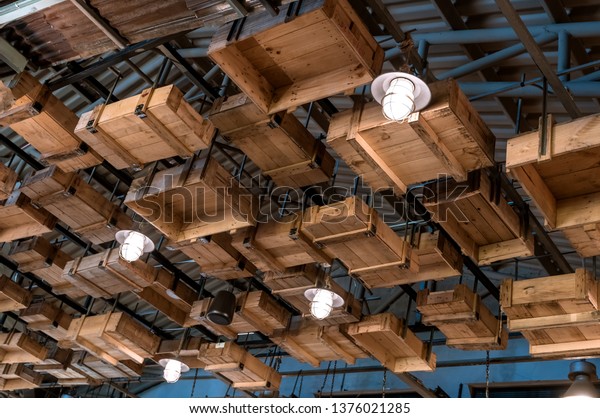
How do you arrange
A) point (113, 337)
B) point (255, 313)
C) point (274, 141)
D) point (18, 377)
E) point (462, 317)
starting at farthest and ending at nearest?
point (18, 377) → point (113, 337) → point (255, 313) → point (462, 317) → point (274, 141)

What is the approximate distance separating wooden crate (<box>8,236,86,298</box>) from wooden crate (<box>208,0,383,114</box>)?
6183 mm

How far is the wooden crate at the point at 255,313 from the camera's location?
11297mm

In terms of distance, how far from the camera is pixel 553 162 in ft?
22.1

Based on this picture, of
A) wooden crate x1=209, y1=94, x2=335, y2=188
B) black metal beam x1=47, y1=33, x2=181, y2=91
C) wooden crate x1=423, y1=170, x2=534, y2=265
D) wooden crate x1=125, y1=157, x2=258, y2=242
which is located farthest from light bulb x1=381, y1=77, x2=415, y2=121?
wooden crate x1=125, y1=157, x2=258, y2=242

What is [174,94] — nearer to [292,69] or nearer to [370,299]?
[292,69]

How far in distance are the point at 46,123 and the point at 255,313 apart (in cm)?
475

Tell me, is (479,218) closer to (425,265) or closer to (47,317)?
(425,265)

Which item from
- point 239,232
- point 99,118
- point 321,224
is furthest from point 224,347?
point 99,118

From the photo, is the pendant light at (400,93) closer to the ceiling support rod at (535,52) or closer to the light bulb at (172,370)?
the ceiling support rod at (535,52)

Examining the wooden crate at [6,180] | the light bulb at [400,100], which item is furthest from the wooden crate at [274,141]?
the wooden crate at [6,180]

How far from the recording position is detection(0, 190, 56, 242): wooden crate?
33.3 feet

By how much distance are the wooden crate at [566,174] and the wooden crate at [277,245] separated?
308 cm

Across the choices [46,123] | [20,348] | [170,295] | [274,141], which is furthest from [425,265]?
[20,348]

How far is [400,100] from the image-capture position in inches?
240
